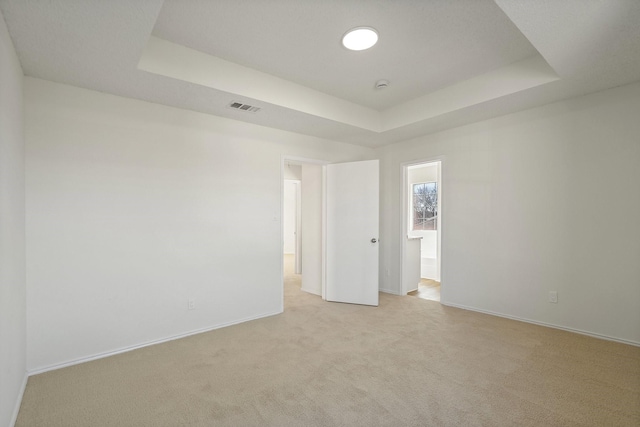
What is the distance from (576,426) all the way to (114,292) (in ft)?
11.9

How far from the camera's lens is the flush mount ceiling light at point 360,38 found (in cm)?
235

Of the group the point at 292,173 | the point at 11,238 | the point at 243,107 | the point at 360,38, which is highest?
the point at 360,38

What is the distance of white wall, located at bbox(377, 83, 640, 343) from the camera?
2.90 m

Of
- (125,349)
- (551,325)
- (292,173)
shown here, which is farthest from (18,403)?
(292,173)

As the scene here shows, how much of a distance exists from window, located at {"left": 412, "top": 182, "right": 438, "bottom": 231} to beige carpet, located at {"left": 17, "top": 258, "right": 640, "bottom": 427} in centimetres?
338

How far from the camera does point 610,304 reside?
2.95 metres

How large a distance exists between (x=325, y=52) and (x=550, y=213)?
295cm

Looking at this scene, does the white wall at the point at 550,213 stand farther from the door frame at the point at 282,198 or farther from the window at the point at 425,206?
the window at the point at 425,206

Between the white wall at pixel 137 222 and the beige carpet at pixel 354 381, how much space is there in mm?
318

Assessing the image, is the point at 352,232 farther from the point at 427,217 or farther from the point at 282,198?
the point at 427,217

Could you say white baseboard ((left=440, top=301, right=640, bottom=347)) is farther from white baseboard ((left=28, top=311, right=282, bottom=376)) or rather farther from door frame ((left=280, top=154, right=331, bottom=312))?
white baseboard ((left=28, top=311, right=282, bottom=376))

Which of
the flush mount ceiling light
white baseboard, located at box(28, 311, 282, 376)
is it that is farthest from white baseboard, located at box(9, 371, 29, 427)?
the flush mount ceiling light

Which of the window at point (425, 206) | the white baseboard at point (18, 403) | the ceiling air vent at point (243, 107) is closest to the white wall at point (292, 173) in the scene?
the window at point (425, 206)

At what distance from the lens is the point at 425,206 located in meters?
6.61
